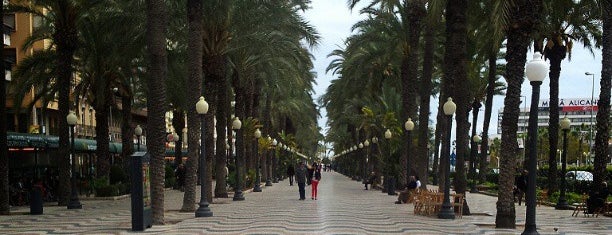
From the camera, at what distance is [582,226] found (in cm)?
1759

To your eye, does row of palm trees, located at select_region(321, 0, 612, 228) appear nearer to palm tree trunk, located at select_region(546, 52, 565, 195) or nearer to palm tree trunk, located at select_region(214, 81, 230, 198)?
palm tree trunk, located at select_region(546, 52, 565, 195)

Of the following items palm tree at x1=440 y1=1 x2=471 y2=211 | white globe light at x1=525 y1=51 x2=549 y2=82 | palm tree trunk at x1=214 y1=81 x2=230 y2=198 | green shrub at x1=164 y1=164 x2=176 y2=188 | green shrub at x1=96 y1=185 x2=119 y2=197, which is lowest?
green shrub at x1=164 y1=164 x2=176 y2=188

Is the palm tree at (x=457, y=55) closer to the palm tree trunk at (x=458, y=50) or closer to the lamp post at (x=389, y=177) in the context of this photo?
the palm tree trunk at (x=458, y=50)

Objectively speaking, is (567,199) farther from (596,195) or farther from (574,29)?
(574,29)

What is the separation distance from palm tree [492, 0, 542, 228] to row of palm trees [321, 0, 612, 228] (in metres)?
0.02

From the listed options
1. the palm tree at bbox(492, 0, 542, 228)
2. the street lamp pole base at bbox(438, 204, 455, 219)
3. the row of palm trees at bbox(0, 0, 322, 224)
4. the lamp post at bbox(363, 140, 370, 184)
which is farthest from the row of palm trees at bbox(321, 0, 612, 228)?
the row of palm trees at bbox(0, 0, 322, 224)

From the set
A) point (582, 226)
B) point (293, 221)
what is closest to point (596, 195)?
point (582, 226)

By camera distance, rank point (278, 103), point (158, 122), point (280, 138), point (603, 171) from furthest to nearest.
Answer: point (280, 138), point (278, 103), point (603, 171), point (158, 122)

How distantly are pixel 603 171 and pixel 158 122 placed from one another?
15.7 meters

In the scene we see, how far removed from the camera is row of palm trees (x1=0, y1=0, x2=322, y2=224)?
58.5ft

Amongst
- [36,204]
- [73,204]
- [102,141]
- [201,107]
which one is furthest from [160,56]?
[102,141]

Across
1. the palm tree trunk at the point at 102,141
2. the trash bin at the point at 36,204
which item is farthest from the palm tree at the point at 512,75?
the palm tree trunk at the point at 102,141

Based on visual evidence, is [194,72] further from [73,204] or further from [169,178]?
[169,178]

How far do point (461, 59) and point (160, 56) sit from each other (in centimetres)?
931
